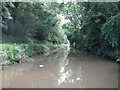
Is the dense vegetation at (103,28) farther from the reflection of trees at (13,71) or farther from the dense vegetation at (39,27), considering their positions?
the reflection of trees at (13,71)

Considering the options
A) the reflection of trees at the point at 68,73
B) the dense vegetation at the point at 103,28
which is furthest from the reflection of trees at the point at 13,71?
the dense vegetation at the point at 103,28

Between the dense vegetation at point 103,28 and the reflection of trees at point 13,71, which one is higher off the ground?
the dense vegetation at point 103,28

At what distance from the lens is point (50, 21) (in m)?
29.2

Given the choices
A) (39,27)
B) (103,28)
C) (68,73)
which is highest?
(103,28)

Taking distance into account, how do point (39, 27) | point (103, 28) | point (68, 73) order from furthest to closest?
point (39, 27) < point (103, 28) < point (68, 73)

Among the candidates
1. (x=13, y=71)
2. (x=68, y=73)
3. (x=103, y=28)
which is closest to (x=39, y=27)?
(x=103, y=28)

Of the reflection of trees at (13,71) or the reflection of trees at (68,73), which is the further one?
the reflection of trees at (13,71)

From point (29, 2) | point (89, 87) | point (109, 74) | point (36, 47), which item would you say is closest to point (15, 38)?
point (36, 47)

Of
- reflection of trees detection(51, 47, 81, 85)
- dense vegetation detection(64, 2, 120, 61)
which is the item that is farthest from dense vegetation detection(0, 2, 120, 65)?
reflection of trees detection(51, 47, 81, 85)

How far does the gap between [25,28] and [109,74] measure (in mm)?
15058

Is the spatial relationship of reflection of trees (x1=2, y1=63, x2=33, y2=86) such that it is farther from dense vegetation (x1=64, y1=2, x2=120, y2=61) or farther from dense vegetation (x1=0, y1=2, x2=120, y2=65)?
dense vegetation (x1=64, y1=2, x2=120, y2=61)

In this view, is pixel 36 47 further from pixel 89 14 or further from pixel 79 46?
pixel 79 46

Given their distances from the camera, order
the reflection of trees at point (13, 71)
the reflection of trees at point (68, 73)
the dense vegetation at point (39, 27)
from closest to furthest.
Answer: the reflection of trees at point (68, 73)
the reflection of trees at point (13, 71)
the dense vegetation at point (39, 27)

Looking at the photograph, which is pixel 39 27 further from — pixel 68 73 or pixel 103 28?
pixel 68 73
